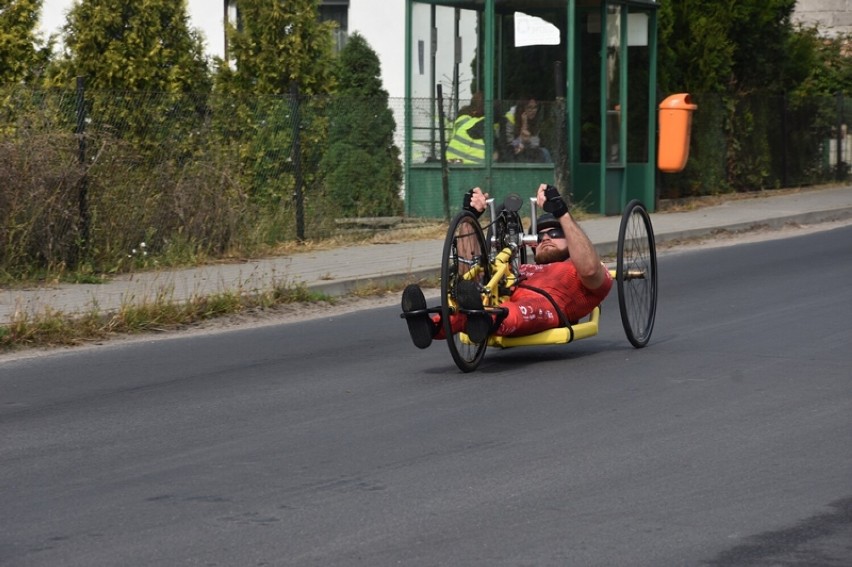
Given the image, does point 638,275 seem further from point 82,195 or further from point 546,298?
point 82,195

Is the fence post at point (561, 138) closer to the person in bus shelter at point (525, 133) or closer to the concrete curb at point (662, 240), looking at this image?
the person in bus shelter at point (525, 133)

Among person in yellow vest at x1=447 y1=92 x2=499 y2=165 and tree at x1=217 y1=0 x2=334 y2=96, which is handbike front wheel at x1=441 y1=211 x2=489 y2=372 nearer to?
tree at x1=217 y1=0 x2=334 y2=96

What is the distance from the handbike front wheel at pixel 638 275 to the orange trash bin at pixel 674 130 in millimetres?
10834

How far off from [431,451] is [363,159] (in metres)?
12.2

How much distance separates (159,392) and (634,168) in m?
14.9

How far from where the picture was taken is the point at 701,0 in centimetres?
2538

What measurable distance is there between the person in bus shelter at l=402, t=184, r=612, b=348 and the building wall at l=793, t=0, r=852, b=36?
32950mm

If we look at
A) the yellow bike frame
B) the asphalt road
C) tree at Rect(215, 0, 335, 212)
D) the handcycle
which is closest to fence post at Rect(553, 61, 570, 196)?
tree at Rect(215, 0, 335, 212)

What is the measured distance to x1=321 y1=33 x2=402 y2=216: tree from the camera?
60.6ft

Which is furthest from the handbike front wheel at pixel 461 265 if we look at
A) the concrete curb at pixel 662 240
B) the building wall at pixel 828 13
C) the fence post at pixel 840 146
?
the building wall at pixel 828 13

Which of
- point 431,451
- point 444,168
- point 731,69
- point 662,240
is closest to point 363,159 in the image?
point 444,168

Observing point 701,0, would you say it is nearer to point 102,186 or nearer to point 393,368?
point 102,186

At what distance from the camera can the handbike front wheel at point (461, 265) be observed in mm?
8867

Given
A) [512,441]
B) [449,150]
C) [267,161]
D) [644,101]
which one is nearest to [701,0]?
[644,101]
